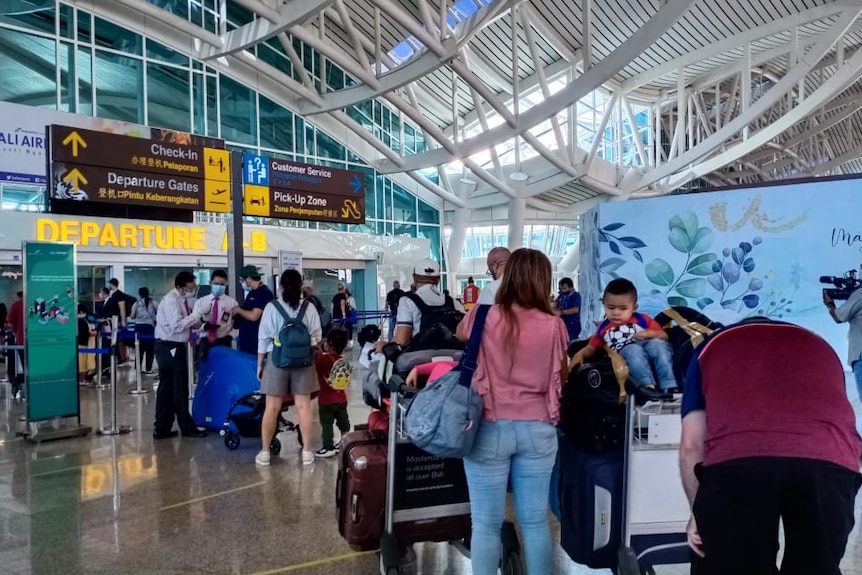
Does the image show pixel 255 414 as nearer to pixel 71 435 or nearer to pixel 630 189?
pixel 71 435

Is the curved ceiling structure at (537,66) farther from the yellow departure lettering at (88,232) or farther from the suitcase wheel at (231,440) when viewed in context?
the suitcase wheel at (231,440)

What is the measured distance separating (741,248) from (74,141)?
324 inches

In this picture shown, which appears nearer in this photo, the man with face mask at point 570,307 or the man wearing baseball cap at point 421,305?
the man wearing baseball cap at point 421,305

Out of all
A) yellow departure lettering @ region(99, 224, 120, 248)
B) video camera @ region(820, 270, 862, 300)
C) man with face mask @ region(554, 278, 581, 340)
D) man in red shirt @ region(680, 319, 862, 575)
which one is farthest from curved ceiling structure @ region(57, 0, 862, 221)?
man in red shirt @ region(680, 319, 862, 575)

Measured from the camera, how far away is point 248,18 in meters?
21.4

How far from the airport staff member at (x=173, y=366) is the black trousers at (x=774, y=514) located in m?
6.04

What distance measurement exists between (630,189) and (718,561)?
27192mm

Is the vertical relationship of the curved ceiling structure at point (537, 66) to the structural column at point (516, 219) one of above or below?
above

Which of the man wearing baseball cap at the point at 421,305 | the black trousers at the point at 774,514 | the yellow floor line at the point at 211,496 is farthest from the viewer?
the yellow floor line at the point at 211,496

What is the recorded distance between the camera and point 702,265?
7078 millimetres

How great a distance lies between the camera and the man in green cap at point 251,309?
7039mm

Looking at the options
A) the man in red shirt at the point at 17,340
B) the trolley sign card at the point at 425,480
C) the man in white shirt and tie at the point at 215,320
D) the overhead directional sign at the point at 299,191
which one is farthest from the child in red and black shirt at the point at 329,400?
the man in red shirt at the point at 17,340

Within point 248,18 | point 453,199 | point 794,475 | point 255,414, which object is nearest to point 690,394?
→ point 794,475

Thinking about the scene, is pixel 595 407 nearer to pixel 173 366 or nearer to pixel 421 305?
pixel 421 305
